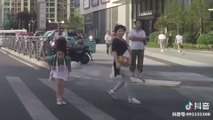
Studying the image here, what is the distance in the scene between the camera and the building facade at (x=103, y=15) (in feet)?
243

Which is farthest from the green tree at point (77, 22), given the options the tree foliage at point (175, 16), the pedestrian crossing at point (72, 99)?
the pedestrian crossing at point (72, 99)

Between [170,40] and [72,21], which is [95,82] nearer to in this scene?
[170,40]

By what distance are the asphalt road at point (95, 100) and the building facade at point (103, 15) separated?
57.6 meters

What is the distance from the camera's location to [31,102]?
433 inches

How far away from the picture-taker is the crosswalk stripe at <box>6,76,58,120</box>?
31.2 ft

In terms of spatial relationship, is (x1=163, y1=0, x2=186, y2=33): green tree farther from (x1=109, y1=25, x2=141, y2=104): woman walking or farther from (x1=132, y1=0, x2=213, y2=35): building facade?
(x1=109, y1=25, x2=141, y2=104): woman walking

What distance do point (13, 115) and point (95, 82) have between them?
5708 mm

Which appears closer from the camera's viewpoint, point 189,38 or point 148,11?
point 189,38

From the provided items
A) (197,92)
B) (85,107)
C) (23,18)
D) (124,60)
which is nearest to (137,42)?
(197,92)

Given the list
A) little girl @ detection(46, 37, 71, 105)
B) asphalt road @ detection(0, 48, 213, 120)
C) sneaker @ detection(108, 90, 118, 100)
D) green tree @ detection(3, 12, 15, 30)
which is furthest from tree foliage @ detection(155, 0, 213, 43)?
green tree @ detection(3, 12, 15, 30)

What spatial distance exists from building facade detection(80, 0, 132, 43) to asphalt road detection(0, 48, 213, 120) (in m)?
57.6

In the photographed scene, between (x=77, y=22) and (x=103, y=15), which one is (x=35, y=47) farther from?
(x=77, y=22)

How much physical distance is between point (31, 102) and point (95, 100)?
57.4 inches

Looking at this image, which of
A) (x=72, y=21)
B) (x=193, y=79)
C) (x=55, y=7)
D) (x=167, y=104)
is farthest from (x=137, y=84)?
(x=55, y=7)
